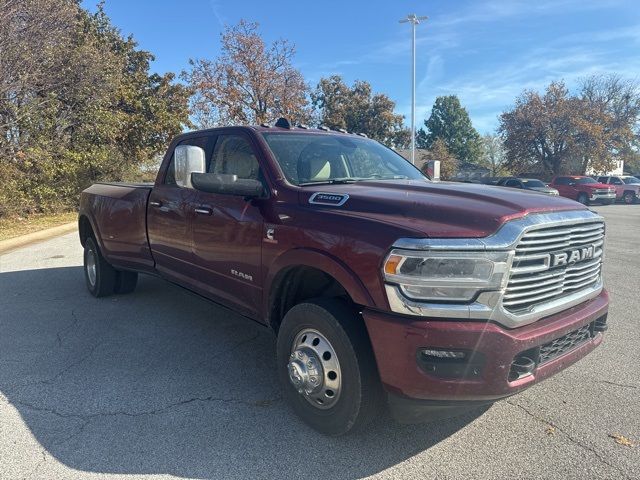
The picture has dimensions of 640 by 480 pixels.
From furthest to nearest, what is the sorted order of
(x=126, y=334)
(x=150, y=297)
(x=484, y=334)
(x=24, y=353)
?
(x=150, y=297) < (x=126, y=334) < (x=24, y=353) < (x=484, y=334)

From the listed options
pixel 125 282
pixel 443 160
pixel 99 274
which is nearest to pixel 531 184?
pixel 443 160

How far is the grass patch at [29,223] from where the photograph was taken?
12.7 m

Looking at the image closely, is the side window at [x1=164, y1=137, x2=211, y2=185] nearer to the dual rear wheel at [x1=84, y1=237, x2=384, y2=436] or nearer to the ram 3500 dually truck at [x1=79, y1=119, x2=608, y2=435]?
the ram 3500 dually truck at [x1=79, y1=119, x2=608, y2=435]

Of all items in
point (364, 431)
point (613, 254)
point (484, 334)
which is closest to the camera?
point (484, 334)

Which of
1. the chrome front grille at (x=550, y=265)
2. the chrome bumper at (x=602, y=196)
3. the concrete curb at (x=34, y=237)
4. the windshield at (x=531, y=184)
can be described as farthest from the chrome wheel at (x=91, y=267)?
the chrome bumper at (x=602, y=196)

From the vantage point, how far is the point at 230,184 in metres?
3.47

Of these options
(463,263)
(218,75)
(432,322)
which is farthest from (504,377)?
(218,75)

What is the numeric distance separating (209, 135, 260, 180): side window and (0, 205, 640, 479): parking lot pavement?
162cm

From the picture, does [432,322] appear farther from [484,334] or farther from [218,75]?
[218,75]

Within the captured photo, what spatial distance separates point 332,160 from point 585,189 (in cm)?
2975

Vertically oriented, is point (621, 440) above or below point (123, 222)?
below

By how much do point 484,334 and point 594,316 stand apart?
1107 mm

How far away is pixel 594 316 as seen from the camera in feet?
10.3

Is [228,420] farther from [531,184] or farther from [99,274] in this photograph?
[531,184]
